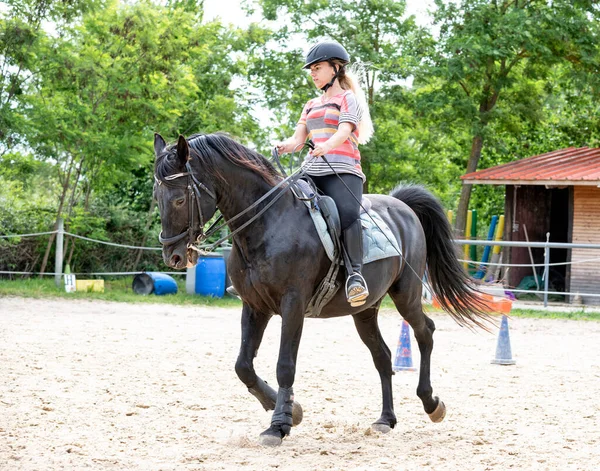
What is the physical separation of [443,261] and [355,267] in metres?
1.62

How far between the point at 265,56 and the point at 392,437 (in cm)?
1950

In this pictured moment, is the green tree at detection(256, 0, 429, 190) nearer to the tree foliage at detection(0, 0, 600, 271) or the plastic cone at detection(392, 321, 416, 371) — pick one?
the tree foliage at detection(0, 0, 600, 271)

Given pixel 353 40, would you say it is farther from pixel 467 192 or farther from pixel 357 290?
pixel 357 290

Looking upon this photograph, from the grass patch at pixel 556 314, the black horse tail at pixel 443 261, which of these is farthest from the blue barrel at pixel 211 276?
the black horse tail at pixel 443 261

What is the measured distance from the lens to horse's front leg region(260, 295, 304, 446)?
5.27 metres

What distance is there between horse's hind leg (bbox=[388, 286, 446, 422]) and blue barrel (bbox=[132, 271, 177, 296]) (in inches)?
438

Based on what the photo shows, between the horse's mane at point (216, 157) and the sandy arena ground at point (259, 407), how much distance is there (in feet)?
5.73

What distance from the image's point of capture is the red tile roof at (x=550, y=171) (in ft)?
58.4

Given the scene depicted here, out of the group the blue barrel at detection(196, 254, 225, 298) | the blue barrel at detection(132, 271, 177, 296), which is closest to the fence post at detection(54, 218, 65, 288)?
the blue barrel at detection(132, 271, 177, 296)

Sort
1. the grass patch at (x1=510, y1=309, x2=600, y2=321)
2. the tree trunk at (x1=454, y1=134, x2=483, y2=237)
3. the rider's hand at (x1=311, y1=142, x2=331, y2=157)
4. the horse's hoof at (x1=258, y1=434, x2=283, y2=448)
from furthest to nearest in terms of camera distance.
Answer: the tree trunk at (x1=454, y1=134, x2=483, y2=237) < the grass patch at (x1=510, y1=309, x2=600, y2=321) < the rider's hand at (x1=311, y1=142, x2=331, y2=157) < the horse's hoof at (x1=258, y1=434, x2=283, y2=448)

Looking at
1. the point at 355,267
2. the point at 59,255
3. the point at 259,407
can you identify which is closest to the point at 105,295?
the point at 59,255

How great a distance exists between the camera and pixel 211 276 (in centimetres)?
1667

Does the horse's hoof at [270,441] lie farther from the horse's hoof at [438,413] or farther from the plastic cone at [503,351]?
the plastic cone at [503,351]

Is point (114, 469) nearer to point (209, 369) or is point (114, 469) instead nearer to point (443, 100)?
point (209, 369)
